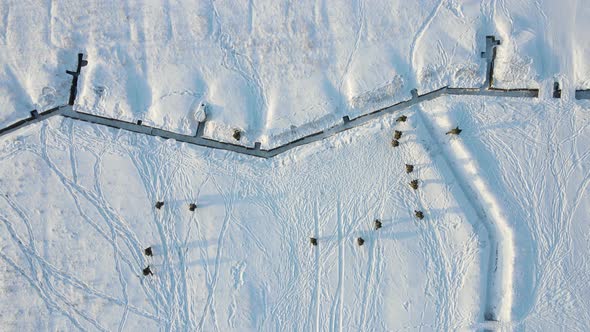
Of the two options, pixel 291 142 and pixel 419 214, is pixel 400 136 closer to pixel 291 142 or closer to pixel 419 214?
pixel 419 214

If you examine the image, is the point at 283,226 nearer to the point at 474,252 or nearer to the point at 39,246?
the point at 474,252

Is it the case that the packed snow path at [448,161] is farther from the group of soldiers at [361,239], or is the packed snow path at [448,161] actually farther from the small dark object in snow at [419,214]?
the group of soldiers at [361,239]

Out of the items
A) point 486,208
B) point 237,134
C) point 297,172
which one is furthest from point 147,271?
point 486,208

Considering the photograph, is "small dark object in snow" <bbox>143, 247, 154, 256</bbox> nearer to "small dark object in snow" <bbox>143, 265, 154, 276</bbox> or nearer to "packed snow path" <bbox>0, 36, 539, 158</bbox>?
"small dark object in snow" <bbox>143, 265, 154, 276</bbox>

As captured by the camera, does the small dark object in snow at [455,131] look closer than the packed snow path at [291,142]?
Yes

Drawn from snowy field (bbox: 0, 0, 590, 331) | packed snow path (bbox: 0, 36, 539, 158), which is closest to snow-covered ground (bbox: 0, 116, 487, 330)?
snowy field (bbox: 0, 0, 590, 331)

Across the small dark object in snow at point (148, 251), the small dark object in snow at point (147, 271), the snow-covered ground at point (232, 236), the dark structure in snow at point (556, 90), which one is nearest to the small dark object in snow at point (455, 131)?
the snow-covered ground at point (232, 236)

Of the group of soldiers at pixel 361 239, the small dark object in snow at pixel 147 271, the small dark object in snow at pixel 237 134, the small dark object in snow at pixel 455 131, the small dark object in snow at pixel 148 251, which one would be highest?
the small dark object in snow at pixel 455 131

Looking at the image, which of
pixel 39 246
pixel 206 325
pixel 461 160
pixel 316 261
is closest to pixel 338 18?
pixel 461 160
